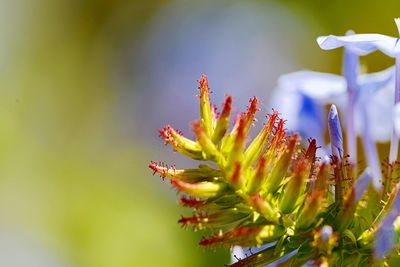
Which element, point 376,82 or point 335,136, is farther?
point 376,82

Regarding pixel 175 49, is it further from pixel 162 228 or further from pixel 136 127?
pixel 162 228

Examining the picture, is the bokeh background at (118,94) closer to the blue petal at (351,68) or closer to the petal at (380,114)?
the petal at (380,114)

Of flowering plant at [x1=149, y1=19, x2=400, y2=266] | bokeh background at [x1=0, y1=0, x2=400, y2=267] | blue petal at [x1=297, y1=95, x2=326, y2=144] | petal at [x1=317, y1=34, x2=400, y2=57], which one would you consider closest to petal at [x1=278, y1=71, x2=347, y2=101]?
blue petal at [x1=297, y1=95, x2=326, y2=144]

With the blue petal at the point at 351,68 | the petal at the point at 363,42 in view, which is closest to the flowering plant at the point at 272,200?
the petal at the point at 363,42

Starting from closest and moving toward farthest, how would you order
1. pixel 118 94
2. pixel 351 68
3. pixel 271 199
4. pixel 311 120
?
1. pixel 271 199
2. pixel 351 68
3. pixel 311 120
4. pixel 118 94

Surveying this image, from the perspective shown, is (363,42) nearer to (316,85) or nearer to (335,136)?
(335,136)

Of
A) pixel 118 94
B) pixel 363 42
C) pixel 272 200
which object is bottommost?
pixel 272 200

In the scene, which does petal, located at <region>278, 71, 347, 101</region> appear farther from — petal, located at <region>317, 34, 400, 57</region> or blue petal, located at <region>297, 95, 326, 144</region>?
petal, located at <region>317, 34, 400, 57</region>

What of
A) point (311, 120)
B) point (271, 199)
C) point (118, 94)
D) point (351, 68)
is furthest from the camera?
point (118, 94)

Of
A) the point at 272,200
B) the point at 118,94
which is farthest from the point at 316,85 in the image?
the point at 118,94
